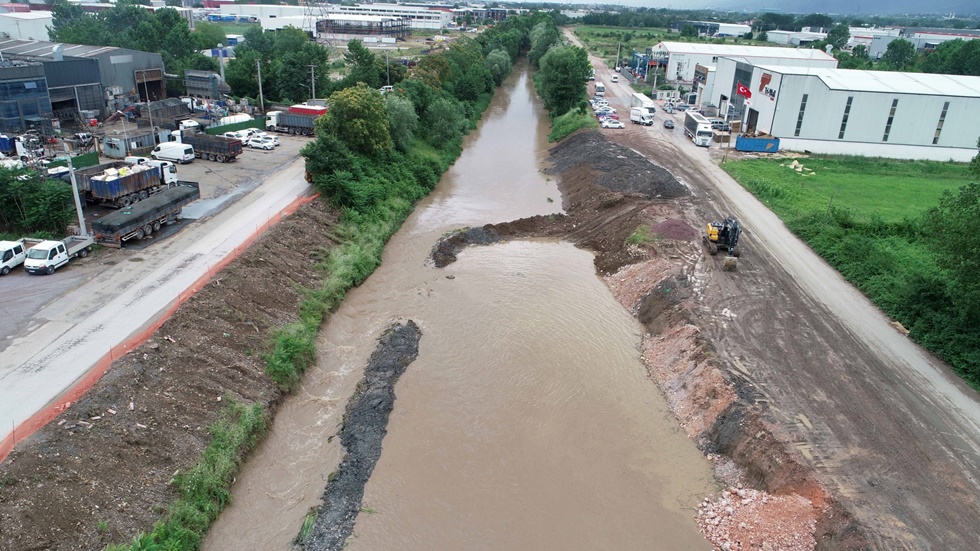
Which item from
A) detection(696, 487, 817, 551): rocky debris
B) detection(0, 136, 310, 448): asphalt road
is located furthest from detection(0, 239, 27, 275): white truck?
detection(696, 487, 817, 551): rocky debris

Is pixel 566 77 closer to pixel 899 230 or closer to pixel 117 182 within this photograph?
pixel 899 230

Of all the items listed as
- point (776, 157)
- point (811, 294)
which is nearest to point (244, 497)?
point (811, 294)

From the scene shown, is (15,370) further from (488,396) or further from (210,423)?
(488,396)

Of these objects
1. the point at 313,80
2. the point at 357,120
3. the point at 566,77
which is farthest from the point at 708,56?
the point at 357,120

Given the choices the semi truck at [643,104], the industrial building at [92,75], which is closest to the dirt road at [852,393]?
the semi truck at [643,104]

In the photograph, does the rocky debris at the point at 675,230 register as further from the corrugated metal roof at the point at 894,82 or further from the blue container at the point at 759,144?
the corrugated metal roof at the point at 894,82

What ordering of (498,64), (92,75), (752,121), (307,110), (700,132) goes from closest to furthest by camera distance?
(92,75)
(700,132)
(307,110)
(752,121)
(498,64)

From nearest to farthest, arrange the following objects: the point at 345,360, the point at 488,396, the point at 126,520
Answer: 1. the point at 126,520
2. the point at 488,396
3. the point at 345,360
